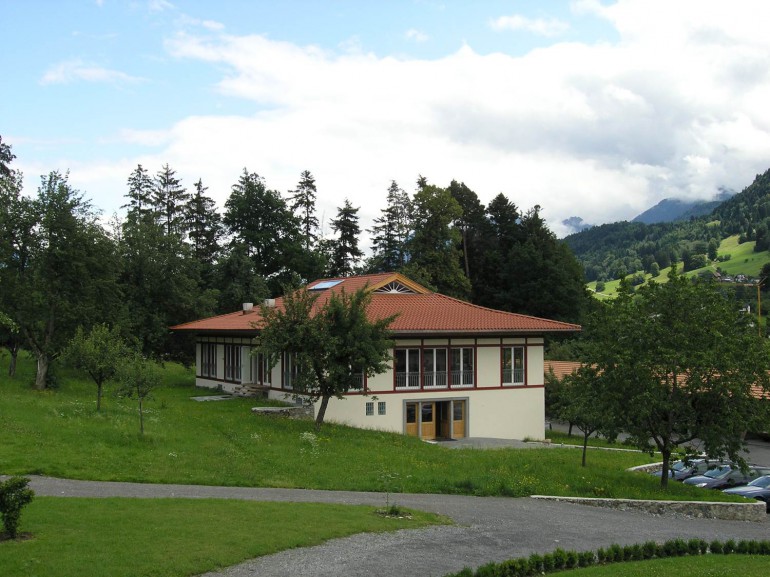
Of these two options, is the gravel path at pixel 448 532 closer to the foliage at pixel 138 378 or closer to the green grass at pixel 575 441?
the foliage at pixel 138 378

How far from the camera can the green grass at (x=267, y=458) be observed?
18.9 m

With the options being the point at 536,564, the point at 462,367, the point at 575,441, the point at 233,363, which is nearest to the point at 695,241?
the point at 575,441

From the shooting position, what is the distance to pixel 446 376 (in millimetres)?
34562

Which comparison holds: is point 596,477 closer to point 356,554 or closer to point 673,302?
point 673,302

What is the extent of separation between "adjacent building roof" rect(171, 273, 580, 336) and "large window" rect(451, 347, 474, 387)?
1037 mm

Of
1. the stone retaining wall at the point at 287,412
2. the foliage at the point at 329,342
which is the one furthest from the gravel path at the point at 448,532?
the stone retaining wall at the point at 287,412

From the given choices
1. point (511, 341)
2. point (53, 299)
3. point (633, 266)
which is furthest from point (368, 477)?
point (633, 266)

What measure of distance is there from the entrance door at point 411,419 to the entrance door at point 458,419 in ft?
6.48

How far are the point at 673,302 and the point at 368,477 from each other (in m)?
10.5

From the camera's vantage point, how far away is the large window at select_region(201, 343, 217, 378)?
4284 cm

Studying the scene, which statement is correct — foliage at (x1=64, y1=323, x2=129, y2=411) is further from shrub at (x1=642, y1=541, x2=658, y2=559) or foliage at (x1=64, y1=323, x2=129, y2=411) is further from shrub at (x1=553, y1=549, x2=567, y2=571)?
shrub at (x1=642, y1=541, x2=658, y2=559)

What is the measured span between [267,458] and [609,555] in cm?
1062

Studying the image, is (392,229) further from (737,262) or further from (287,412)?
(737,262)

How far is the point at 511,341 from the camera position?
119 ft
